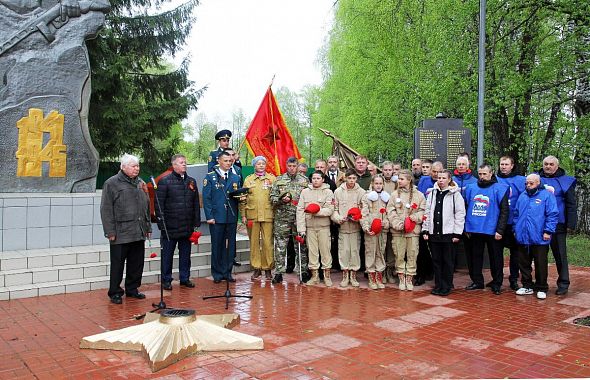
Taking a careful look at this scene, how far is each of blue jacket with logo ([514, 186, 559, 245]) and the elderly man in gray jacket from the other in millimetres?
5050

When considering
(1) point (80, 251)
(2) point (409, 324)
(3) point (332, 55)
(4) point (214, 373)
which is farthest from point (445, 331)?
(3) point (332, 55)

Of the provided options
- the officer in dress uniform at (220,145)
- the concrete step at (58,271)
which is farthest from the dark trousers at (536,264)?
the concrete step at (58,271)

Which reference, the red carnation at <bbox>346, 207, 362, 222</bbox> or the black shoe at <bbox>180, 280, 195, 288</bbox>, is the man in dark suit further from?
the red carnation at <bbox>346, 207, 362, 222</bbox>

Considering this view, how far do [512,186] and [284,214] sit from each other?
3.35 metres

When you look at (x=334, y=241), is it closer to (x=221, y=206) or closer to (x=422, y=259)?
(x=422, y=259)

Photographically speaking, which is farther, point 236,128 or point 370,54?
point 236,128

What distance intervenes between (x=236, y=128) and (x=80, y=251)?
39604mm

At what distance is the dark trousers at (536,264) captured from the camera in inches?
265

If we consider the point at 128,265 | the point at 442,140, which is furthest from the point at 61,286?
the point at 442,140

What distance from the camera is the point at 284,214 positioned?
752 centimetres

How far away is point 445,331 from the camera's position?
511cm

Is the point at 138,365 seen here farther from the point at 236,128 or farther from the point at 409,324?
the point at 236,128

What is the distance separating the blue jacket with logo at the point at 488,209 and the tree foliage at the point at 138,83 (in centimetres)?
961

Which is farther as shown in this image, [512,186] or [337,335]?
[512,186]
